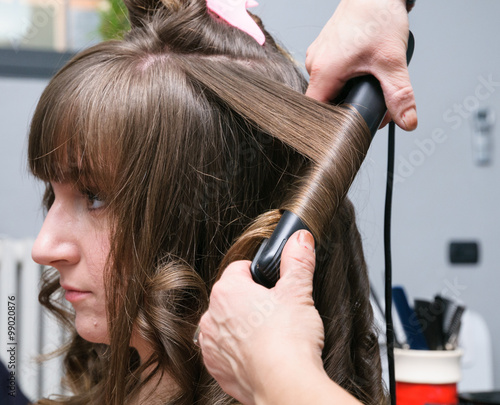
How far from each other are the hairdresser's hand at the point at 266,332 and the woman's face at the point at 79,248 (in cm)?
21

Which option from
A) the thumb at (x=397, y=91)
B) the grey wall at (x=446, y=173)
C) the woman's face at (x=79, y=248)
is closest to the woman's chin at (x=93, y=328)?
the woman's face at (x=79, y=248)

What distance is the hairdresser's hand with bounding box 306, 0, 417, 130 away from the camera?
548mm

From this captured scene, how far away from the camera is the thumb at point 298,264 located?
1.42 feet

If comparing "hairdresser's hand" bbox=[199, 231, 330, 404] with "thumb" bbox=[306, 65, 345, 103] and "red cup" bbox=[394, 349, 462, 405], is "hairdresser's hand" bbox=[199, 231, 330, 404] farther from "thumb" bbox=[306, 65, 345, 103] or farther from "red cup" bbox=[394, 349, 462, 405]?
"red cup" bbox=[394, 349, 462, 405]

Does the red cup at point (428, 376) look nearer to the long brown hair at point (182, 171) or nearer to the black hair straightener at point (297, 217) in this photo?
the long brown hair at point (182, 171)

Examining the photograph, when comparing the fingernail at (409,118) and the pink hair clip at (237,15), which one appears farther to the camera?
the pink hair clip at (237,15)

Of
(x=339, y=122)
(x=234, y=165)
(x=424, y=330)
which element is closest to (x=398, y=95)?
(x=339, y=122)

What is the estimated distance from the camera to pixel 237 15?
72cm

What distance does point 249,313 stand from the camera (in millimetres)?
417

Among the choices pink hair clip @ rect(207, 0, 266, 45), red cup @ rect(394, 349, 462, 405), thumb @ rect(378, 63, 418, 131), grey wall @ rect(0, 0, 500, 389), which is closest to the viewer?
thumb @ rect(378, 63, 418, 131)

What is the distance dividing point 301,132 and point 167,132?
15cm

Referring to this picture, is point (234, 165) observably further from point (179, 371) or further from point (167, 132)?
point (179, 371)

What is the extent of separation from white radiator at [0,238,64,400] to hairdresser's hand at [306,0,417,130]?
118 centimetres

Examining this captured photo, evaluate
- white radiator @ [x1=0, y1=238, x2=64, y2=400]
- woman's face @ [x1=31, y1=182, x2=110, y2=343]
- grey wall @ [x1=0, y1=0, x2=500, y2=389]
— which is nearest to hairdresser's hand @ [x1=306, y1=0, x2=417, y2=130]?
woman's face @ [x1=31, y1=182, x2=110, y2=343]
